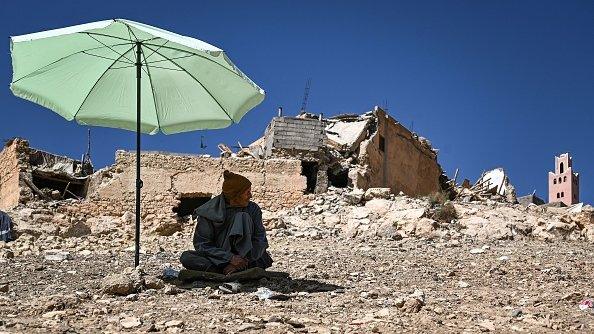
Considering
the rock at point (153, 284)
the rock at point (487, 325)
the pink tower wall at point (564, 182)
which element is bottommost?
the rock at point (487, 325)

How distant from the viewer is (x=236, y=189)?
20.9 ft

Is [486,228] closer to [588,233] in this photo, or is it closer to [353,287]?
[588,233]

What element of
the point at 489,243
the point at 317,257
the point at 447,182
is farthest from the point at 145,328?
the point at 447,182

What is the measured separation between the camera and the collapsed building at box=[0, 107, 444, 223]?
18.0 m

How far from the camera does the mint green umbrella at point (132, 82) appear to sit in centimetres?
643

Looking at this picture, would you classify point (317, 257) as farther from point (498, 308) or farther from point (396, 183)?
point (396, 183)

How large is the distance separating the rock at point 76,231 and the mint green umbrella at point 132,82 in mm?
10045

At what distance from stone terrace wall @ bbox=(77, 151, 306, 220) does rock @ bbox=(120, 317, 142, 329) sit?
1343 centimetres

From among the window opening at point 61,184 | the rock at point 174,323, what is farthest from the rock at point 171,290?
the window opening at point 61,184

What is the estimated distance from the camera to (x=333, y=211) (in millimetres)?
16453

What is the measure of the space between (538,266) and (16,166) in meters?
16.1

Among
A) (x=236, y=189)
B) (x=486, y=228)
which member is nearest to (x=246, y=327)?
(x=236, y=189)

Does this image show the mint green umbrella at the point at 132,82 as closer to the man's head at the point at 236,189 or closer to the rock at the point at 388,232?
the man's head at the point at 236,189

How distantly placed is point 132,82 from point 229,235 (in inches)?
85.3
